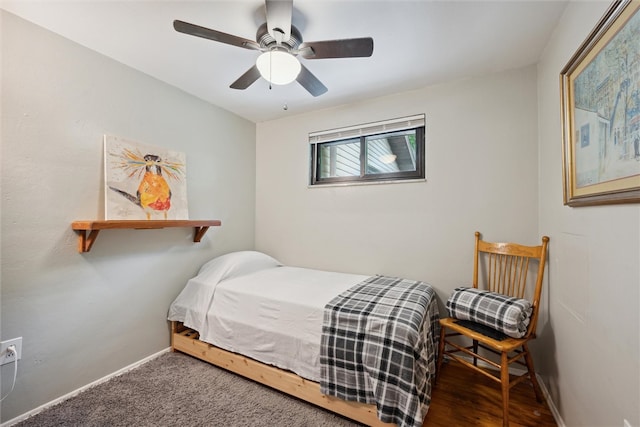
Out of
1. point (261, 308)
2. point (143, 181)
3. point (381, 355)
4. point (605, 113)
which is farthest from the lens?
point (143, 181)

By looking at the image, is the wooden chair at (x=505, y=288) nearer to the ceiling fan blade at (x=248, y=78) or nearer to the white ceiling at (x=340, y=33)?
the white ceiling at (x=340, y=33)

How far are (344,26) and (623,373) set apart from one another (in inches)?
80.7

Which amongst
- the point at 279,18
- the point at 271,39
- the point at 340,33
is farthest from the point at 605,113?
the point at 271,39

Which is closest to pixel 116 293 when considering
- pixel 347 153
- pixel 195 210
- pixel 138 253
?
pixel 138 253

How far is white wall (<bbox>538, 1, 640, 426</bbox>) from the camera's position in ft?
2.92

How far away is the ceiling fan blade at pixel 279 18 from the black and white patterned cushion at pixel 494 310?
6.40 ft

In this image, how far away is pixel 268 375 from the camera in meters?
1.70

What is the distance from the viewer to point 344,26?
4.98 ft

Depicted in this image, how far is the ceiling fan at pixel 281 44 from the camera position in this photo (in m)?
Result: 1.23

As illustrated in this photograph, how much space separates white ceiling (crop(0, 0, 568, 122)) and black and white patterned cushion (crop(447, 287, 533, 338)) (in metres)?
1.67

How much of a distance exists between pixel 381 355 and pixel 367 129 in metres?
1.99

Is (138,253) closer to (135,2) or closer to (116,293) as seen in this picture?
(116,293)

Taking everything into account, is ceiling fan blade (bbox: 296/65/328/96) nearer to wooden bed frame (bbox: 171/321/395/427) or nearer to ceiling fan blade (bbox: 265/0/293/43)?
ceiling fan blade (bbox: 265/0/293/43)

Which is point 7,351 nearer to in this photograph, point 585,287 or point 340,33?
point 340,33
